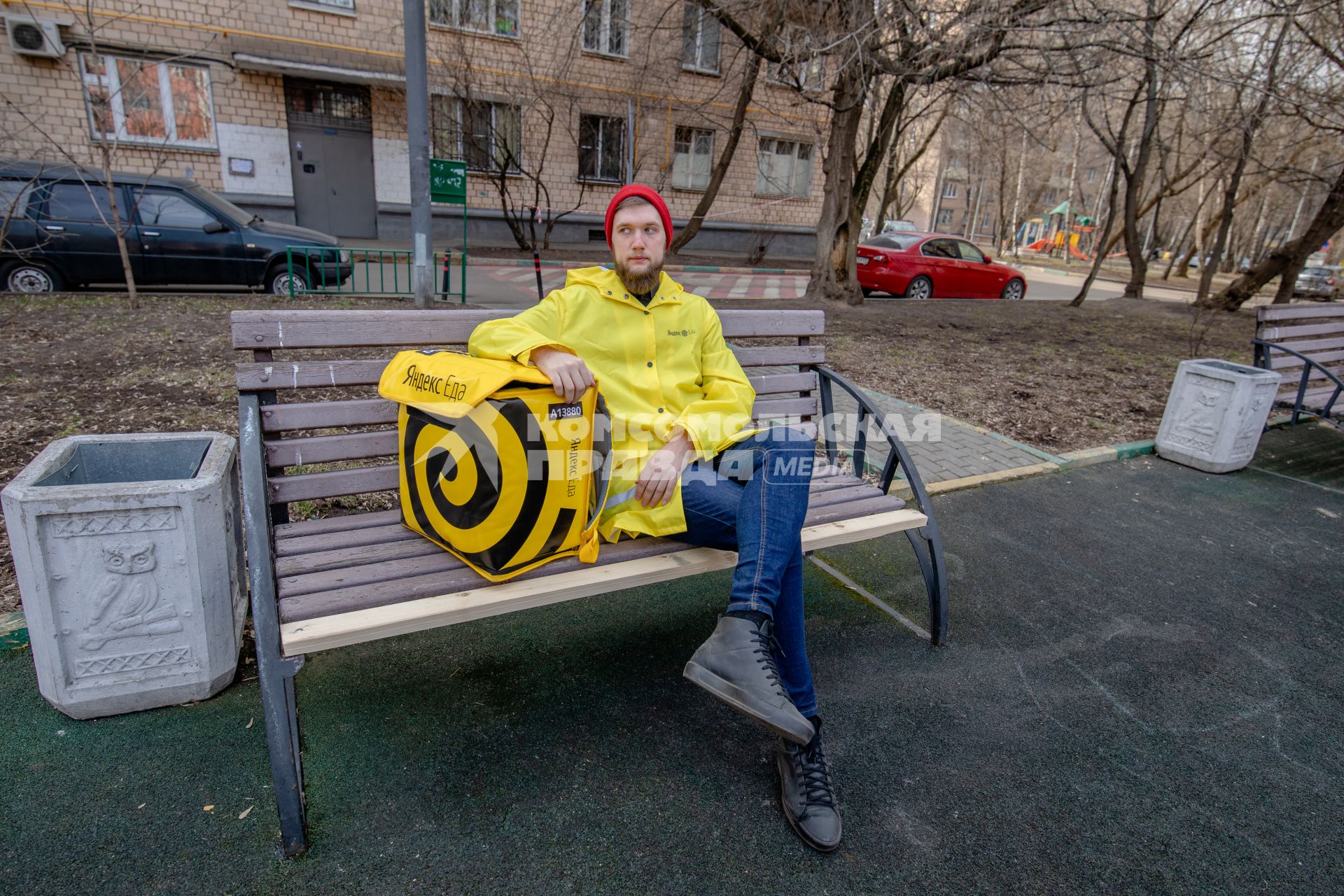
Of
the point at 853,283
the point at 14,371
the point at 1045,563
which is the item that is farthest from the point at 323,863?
the point at 853,283

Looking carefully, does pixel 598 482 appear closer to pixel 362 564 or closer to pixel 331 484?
pixel 362 564

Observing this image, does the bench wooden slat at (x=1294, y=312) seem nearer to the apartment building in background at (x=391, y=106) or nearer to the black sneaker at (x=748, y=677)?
the black sneaker at (x=748, y=677)

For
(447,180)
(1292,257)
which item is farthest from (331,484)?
(1292,257)

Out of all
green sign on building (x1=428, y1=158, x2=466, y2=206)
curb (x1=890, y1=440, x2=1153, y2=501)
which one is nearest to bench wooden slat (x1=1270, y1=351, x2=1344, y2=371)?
curb (x1=890, y1=440, x2=1153, y2=501)

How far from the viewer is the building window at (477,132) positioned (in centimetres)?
1852

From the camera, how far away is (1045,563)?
3754 mm

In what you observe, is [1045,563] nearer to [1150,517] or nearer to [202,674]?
[1150,517]

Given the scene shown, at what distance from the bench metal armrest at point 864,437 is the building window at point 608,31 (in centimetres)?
1894

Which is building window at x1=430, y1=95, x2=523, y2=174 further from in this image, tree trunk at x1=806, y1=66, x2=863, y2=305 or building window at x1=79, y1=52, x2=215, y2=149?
tree trunk at x1=806, y1=66, x2=863, y2=305

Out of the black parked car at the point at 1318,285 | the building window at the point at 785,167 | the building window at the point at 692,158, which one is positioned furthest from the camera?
the black parked car at the point at 1318,285

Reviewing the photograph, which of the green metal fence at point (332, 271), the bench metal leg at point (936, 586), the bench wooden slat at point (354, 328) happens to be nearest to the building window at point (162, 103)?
the green metal fence at point (332, 271)

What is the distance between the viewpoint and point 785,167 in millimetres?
24125

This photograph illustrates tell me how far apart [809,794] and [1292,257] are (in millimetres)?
16872

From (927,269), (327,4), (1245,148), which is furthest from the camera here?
(327,4)
